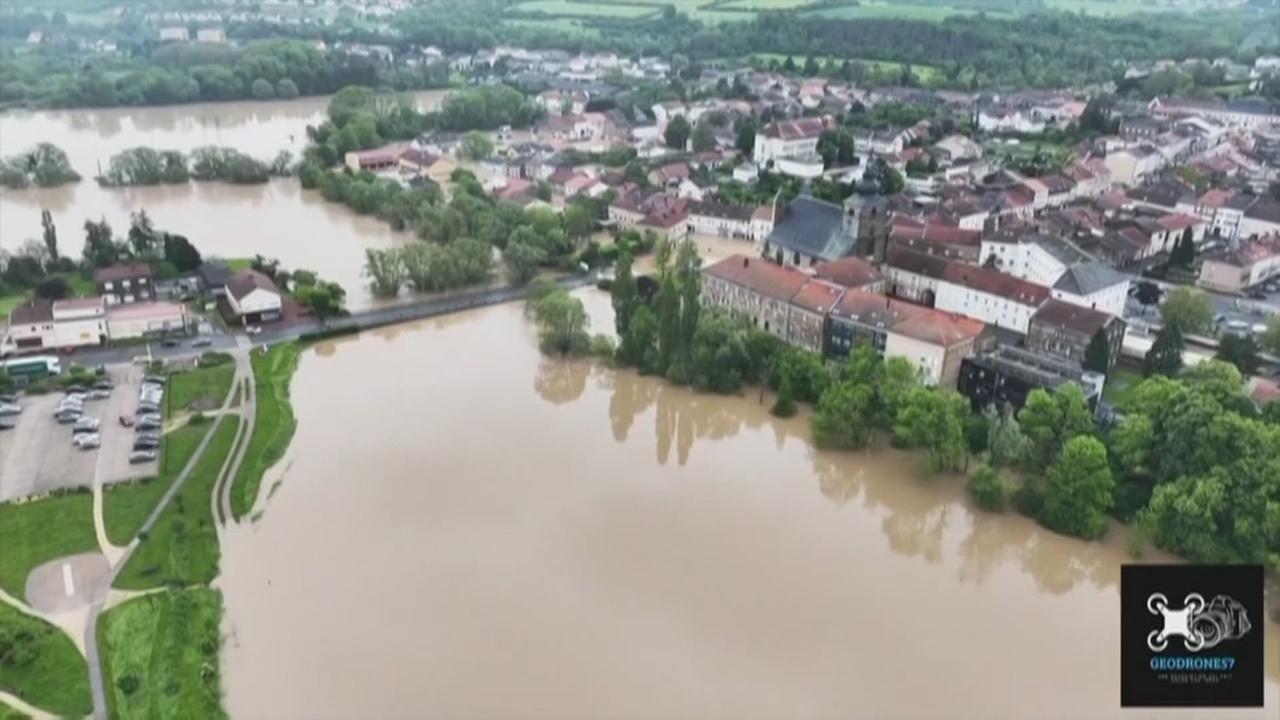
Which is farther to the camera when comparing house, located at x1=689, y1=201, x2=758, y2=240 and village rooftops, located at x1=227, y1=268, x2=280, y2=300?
house, located at x1=689, y1=201, x2=758, y2=240

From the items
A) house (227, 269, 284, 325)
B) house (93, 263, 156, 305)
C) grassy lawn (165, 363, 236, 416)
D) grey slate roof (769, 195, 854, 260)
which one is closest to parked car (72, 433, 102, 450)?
grassy lawn (165, 363, 236, 416)

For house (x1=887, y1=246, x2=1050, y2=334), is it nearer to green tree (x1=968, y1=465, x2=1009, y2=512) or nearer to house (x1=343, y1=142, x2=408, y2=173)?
green tree (x1=968, y1=465, x2=1009, y2=512)

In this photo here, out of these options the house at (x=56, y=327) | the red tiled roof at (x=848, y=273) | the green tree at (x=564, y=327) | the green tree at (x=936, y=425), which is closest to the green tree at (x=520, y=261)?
the green tree at (x=564, y=327)

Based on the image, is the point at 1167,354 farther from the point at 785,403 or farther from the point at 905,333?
the point at 785,403

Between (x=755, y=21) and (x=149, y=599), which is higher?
(x=755, y=21)

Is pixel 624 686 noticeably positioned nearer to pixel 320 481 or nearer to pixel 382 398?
pixel 320 481

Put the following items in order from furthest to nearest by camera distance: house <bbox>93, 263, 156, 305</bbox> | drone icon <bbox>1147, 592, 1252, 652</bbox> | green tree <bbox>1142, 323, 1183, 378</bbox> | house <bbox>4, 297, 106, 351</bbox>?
1. house <bbox>93, 263, 156, 305</bbox>
2. house <bbox>4, 297, 106, 351</bbox>
3. green tree <bbox>1142, 323, 1183, 378</bbox>
4. drone icon <bbox>1147, 592, 1252, 652</bbox>

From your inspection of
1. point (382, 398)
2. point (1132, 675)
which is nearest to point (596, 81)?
point (382, 398)
